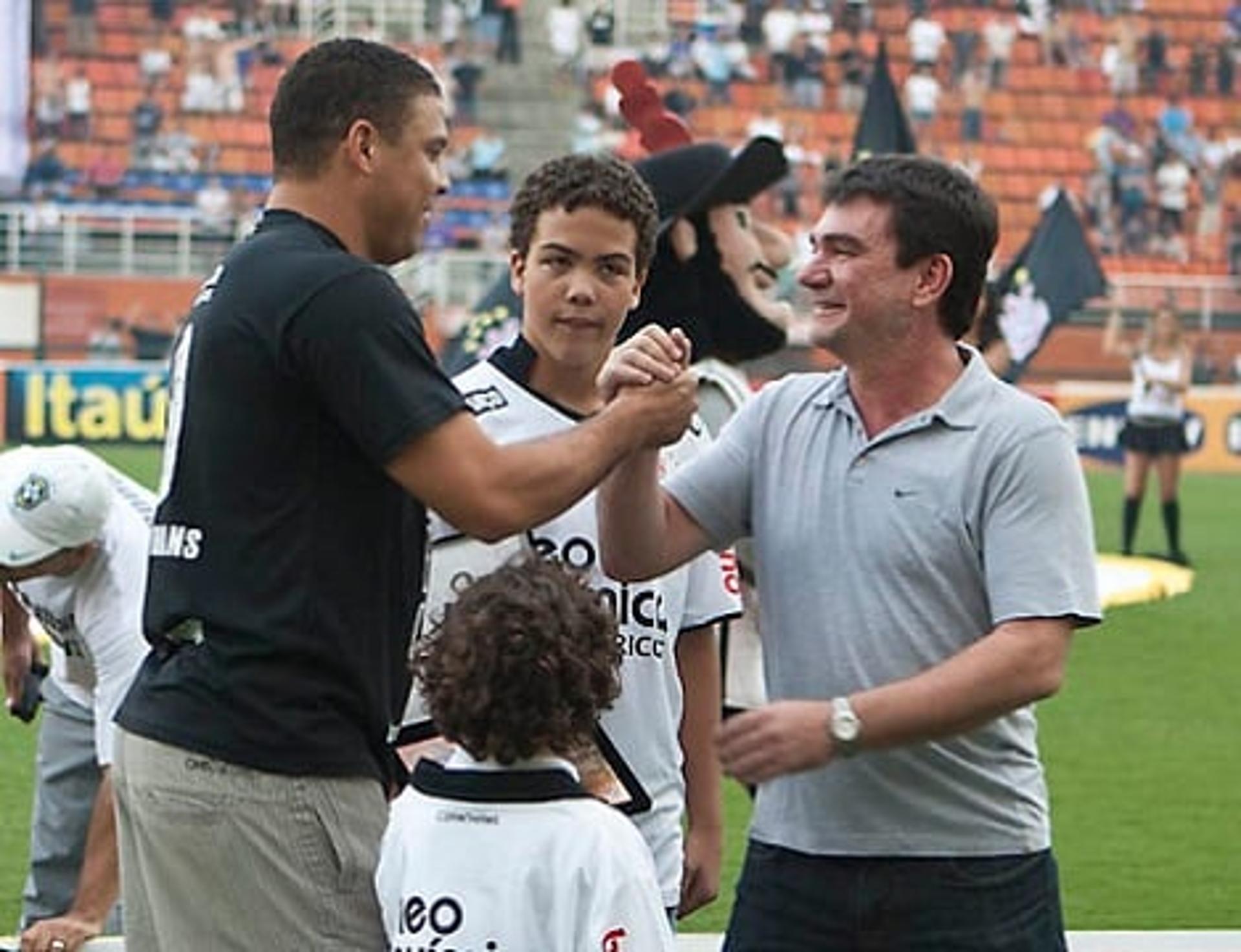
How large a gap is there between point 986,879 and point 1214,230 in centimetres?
3235

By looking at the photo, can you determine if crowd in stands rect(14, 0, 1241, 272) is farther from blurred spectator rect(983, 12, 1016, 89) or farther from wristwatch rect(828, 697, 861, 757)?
wristwatch rect(828, 697, 861, 757)

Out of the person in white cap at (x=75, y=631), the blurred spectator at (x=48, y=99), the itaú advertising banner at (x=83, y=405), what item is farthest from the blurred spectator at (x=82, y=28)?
the person in white cap at (x=75, y=631)

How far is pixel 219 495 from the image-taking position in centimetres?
379

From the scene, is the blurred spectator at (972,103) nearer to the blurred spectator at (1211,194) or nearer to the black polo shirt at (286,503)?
the blurred spectator at (1211,194)

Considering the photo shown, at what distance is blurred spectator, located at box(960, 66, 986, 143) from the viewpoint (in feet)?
117

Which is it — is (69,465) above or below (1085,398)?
above

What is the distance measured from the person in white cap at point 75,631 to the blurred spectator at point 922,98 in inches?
1174

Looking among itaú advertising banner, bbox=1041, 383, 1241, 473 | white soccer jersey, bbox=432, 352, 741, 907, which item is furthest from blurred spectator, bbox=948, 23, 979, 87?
white soccer jersey, bbox=432, 352, 741, 907

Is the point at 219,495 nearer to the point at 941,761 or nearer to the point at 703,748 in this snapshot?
the point at 941,761

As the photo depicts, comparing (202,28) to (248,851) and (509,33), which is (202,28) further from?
(248,851)

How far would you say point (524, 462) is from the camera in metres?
3.79

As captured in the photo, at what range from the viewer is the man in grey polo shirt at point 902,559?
3764 millimetres

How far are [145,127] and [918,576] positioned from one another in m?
30.5

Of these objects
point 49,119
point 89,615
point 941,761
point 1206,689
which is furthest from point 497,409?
point 49,119
